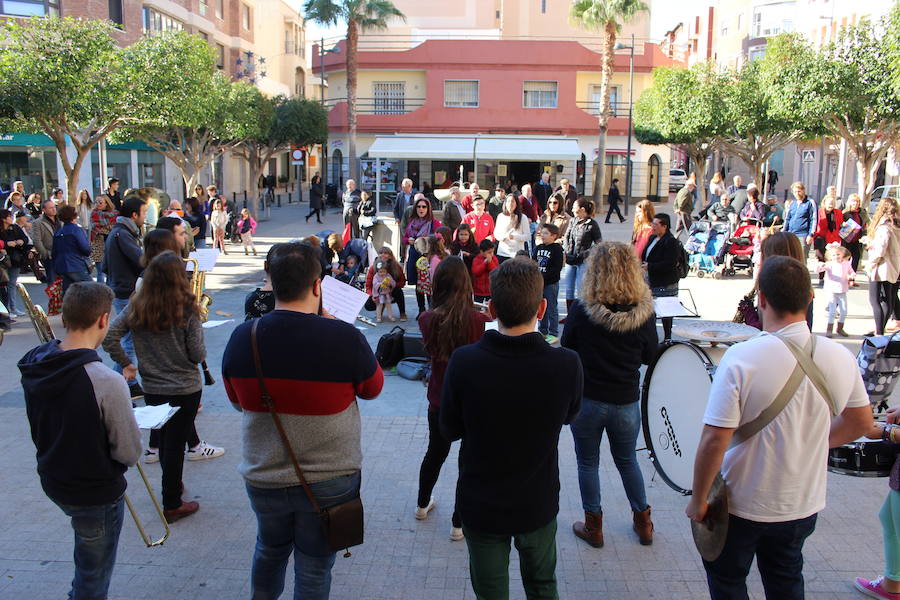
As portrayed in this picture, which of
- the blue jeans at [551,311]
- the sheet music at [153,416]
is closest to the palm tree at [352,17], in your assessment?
the blue jeans at [551,311]

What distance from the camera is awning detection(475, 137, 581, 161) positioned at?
78.8 ft

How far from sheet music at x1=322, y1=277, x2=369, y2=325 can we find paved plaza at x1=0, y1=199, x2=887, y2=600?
1233mm

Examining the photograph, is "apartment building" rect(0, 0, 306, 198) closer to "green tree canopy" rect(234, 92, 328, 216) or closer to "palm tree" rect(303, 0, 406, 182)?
"green tree canopy" rect(234, 92, 328, 216)

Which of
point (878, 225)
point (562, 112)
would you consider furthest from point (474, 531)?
point (562, 112)

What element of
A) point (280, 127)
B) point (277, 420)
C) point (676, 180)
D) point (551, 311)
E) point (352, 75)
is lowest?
point (551, 311)

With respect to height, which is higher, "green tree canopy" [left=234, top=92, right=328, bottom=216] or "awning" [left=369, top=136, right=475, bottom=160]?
"green tree canopy" [left=234, top=92, right=328, bottom=216]

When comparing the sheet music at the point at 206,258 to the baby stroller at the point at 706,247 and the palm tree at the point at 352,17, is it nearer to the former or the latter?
the baby stroller at the point at 706,247

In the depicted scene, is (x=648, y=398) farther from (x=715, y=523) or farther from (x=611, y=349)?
(x=715, y=523)

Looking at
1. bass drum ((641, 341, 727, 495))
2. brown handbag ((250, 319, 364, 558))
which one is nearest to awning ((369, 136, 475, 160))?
bass drum ((641, 341, 727, 495))

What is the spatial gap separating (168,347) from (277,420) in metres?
1.95

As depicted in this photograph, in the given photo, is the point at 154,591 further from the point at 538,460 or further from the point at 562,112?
the point at 562,112

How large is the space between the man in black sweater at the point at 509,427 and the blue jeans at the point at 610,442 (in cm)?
117

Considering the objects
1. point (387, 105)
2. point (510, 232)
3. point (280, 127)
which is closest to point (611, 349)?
point (510, 232)

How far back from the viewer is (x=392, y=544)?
435cm
